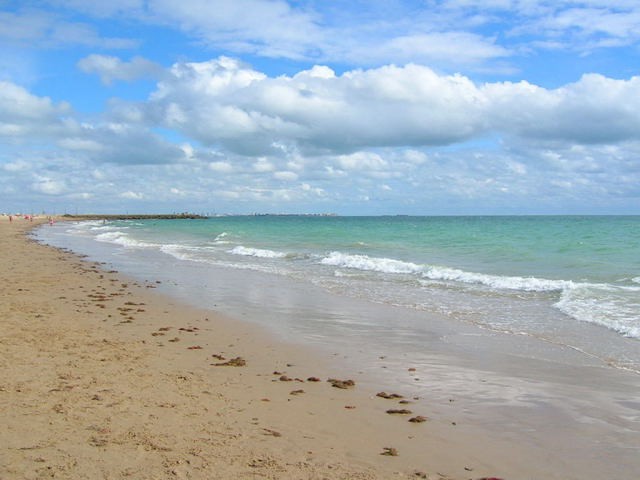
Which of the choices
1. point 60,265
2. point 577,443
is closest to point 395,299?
point 577,443

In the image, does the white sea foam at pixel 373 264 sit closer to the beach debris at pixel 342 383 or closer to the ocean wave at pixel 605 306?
the ocean wave at pixel 605 306

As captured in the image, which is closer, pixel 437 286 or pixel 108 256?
pixel 437 286

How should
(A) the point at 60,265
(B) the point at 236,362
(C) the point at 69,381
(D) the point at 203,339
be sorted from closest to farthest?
(C) the point at 69,381 → (B) the point at 236,362 → (D) the point at 203,339 → (A) the point at 60,265

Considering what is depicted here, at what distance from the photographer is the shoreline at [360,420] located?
4793 millimetres

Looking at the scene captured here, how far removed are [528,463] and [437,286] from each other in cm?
1362

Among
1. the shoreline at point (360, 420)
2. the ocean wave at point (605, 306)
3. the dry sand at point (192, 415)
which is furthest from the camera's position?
the ocean wave at point (605, 306)

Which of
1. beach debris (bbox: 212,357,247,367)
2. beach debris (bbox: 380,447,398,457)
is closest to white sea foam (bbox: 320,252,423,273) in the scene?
beach debris (bbox: 212,357,247,367)

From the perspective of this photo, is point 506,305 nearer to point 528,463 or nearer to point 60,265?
point 528,463

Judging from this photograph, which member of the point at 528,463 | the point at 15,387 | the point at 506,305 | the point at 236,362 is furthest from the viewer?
the point at 506,305

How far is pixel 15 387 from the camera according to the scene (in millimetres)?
6145

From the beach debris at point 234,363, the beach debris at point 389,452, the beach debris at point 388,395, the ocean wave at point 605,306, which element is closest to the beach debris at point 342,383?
the beach debris at point 388,395

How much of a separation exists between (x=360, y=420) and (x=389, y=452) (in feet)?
2.89

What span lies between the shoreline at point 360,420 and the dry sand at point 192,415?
0.07ft

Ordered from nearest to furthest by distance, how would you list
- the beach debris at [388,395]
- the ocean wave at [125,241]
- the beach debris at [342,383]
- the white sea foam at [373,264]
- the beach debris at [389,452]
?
the beach debris at [389,452] → the beach debris at [388,395] → the beach debris at [342,383] → the white sea foam at [373,264] → the ocean wave at [125,241]
